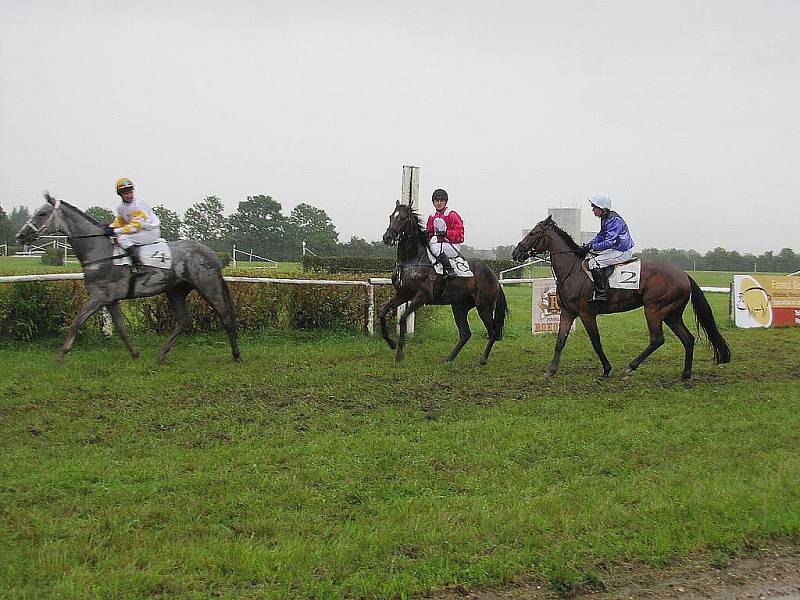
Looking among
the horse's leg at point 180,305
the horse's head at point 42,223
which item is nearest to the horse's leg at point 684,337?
the horse's leg at point 180,305

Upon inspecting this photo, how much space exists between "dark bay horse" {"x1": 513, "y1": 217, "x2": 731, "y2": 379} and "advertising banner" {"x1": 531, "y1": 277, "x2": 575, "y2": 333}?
3.71 metres

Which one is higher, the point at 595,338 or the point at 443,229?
the point at 443,229

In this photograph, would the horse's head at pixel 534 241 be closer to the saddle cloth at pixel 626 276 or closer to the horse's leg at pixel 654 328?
the saddle cloth at pixel 626 276

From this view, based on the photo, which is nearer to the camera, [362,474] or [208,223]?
[362,474]

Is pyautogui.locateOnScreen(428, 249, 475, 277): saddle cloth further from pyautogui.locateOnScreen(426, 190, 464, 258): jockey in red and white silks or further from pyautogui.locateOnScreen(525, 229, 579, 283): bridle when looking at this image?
pyautogui.locateOnScreen(525, 229, 579, 283): bridle

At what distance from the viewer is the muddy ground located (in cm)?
350

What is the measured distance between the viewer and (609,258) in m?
9.12

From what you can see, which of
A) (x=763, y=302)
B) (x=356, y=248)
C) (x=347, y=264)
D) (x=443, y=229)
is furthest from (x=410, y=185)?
(x=356, y=248)

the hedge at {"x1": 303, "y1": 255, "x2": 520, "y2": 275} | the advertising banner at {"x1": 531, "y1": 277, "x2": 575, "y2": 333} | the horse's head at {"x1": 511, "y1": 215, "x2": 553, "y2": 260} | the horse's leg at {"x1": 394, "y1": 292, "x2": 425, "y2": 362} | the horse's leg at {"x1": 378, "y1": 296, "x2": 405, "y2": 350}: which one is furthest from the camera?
the hedge at {"x1": 303, "y1": 255, "x2": 520, "y2": 275}

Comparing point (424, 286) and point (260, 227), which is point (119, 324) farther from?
point (260, 227)

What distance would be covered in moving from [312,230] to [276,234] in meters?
2.21

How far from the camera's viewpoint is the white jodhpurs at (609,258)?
9109 millimetres

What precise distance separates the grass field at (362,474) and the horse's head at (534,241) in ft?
5.88

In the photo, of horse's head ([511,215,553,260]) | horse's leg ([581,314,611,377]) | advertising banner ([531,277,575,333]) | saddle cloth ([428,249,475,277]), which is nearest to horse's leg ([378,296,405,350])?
saddle cloth ([428,249,475,277])
